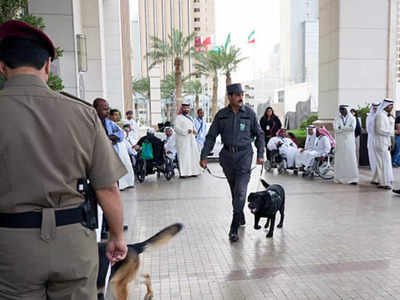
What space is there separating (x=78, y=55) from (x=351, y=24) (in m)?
7.88

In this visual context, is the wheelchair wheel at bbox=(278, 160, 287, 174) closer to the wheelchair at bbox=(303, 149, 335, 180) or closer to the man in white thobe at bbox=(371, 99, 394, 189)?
the wheelchair at bbox=(303, 149, 335, 180)

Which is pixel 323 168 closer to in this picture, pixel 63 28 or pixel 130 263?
pixel 63 28

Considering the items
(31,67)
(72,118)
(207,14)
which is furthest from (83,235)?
(207,14)

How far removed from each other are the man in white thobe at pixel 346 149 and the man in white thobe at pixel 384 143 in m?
0.51

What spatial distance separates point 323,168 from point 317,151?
1.49ft

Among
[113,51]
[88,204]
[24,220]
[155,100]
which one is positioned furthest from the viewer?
[155,100]

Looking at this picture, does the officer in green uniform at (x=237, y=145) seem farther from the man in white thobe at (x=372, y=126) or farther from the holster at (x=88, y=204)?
the man in white thobe at (x=372, y=126)

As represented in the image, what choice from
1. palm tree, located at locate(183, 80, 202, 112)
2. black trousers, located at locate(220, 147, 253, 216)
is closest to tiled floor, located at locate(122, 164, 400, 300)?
black trousers, located at locate(220, 147, 253, 216)

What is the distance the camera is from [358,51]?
11.2 m

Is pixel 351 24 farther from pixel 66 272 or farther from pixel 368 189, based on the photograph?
pixel 66 272

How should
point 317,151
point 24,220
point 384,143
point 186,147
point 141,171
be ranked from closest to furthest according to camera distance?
point 24,220 → point 384,143 → point 317,151 → point 141,171 → point 186,147

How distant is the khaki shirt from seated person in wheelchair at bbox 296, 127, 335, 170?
26.4ft

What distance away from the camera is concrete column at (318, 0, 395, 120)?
435 inches

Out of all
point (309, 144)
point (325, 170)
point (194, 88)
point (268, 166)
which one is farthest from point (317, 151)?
point (194, 88)
